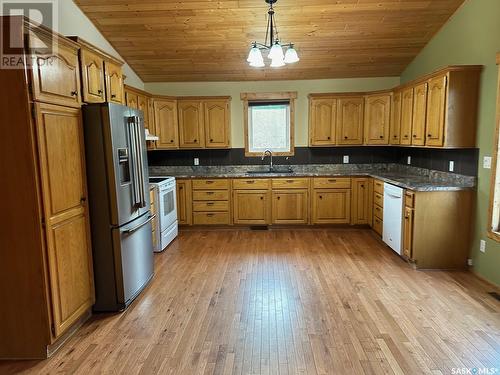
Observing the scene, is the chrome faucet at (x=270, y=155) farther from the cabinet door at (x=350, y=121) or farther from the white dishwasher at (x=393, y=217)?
the white dishwasher at (x=393, y=217)

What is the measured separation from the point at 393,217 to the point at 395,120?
1.72m

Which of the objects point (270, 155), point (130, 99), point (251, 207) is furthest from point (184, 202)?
point (130, 99)

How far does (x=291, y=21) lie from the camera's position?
13.9ft

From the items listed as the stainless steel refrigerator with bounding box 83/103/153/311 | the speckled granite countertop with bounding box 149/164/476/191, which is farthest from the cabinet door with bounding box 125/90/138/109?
the stainless steel refrigerator with bounding box 83/103/153/311

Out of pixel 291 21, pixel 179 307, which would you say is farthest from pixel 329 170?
pixel 179 307

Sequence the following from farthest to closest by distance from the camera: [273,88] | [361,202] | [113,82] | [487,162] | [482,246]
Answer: [273,88]
[361,202]
[482,246]
[487,162]
[113,82]

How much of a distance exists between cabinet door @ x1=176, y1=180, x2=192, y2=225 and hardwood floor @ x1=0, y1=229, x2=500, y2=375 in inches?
54.7

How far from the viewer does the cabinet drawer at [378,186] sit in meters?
4.80

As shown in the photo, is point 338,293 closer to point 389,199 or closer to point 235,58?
point 389,199

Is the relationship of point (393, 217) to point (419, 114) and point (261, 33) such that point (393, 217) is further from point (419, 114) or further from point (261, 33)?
point (261, 33)

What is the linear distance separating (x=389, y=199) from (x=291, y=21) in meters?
2.62

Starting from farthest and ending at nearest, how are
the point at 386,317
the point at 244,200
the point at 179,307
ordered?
the point at 244,200
the point at 179,307
the point at 386,317

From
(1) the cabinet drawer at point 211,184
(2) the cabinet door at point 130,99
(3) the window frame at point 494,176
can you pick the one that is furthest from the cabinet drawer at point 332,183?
(2) the cabinet door at point 130,99

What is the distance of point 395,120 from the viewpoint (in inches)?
205
